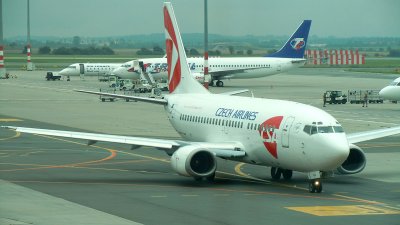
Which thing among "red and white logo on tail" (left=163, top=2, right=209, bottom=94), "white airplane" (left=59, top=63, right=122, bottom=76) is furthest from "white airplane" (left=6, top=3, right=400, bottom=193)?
"white airplane" (left=59, top=63, right=122, bottom=76)

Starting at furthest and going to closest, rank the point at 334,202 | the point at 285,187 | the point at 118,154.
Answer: the point at 118,154
the point at 285,187
the point at 334,202

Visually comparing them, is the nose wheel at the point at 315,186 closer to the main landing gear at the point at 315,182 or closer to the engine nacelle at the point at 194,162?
the main landing gear at the point at 315,182

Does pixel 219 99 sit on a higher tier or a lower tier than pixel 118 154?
higher

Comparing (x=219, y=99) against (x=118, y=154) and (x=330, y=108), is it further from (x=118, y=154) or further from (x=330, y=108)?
(x=330, y=108)

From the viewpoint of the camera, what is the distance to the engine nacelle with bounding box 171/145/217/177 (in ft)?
135

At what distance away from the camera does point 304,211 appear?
34.4 meters

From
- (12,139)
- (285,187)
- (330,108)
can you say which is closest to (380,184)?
(285,187)

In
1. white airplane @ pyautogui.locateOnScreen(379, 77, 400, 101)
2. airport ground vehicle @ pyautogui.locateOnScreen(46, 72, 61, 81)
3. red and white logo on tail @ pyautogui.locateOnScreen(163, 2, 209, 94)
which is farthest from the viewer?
airport ground vehicle @ pyautogui.locateOnScreen(46, 72, 61, 81)

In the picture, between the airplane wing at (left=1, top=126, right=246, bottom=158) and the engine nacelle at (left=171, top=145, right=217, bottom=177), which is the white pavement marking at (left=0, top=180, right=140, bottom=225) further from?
the engine nacelle at (left=171, top=145, right=217, bottom=177)

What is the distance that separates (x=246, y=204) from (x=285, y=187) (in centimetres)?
566

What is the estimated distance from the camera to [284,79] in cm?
16288

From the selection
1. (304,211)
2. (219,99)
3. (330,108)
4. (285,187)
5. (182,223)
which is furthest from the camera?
(330,108)

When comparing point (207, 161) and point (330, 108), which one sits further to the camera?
point (330, 108)

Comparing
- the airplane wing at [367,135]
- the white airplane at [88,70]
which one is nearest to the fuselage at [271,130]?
the airplane wing at [367,135]
